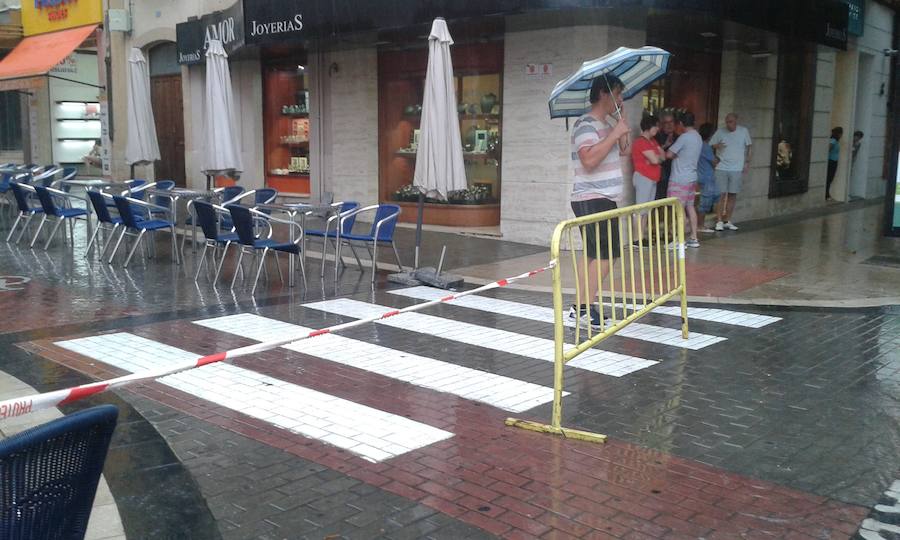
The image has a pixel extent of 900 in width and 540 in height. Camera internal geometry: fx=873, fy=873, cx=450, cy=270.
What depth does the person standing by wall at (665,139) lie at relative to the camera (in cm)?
1359

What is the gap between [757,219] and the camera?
17109mm

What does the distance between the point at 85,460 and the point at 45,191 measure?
11090 millimetres

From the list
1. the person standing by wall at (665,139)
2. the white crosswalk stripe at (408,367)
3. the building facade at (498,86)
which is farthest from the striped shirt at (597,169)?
the person standing by wall at (665,139)

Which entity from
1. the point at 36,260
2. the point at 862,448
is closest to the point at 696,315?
the point at 862,448

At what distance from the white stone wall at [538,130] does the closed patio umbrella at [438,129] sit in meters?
3.24

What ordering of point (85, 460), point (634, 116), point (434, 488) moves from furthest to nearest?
point (634, 116), point (434, 488), point (85, 460)

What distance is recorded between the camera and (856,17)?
18250 millimetres

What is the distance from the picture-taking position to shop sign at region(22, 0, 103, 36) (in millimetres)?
22250

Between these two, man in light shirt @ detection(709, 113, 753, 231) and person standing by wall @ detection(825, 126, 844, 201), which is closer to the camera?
man in light shirt @ detection(709, 113, 753, 231)

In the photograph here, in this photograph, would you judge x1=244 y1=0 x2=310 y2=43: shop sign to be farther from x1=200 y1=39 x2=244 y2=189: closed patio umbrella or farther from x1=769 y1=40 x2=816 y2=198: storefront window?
x1=769 y1=40 x2=816 y2=198: storefront window

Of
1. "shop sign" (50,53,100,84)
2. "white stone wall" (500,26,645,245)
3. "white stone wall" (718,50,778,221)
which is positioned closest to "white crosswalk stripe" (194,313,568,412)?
"white stone wall" (500,26,645,245)

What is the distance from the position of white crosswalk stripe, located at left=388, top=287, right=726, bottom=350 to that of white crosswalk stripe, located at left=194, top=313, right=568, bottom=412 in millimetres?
1740

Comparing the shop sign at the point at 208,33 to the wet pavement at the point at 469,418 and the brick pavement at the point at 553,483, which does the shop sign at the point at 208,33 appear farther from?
the brick pavement at the point at 553,483

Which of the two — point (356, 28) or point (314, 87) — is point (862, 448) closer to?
point (356, 28)
